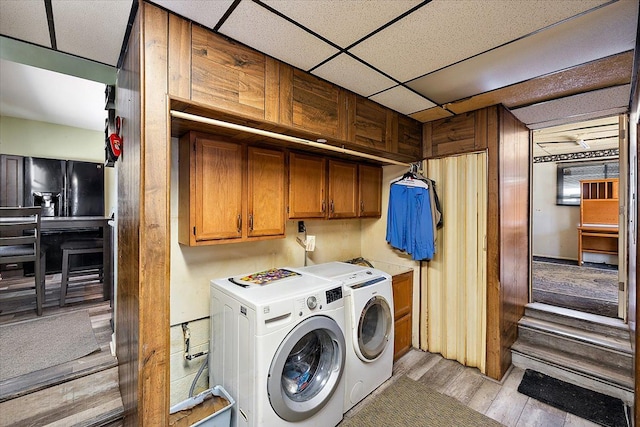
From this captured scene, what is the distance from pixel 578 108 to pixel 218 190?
3071 millimetres

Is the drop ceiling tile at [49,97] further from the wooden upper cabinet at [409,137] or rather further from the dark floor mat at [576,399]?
the dark floor mat at [576,399]

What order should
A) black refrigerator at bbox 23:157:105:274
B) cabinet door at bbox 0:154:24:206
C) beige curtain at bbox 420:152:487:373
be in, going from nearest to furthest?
beige curtain at bbox 420:152:487:373 → cabinet door at bbox 0:154:24:206 → black refrigerator at bbox 23:157:105:274

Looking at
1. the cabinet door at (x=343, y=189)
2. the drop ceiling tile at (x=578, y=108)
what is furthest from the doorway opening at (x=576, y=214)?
the cabinet door at (x=343, y=189)

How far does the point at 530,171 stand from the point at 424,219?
1.50 meters

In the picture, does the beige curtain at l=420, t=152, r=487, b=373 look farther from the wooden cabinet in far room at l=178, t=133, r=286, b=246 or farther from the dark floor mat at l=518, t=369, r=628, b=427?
the wooden cabinet in far room at l=178, t=133, r=286, b=246

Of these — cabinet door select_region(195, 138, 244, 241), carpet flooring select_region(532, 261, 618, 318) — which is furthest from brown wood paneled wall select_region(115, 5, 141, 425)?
carpet flooring select_region(532, 261, 618, 318)

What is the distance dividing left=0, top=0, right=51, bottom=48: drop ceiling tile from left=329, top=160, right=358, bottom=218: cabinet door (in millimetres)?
1954

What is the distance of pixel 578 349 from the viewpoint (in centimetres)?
258

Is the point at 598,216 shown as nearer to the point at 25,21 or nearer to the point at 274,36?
the point at 274,36

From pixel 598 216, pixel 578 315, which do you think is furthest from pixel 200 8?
pixel 598 216

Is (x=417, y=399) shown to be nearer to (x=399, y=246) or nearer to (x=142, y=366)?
(x=399, y=246)

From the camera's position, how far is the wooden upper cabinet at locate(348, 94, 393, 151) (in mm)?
2207

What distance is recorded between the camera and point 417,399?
224 cm

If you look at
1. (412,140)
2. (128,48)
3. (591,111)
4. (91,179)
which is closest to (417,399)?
(412,140)
